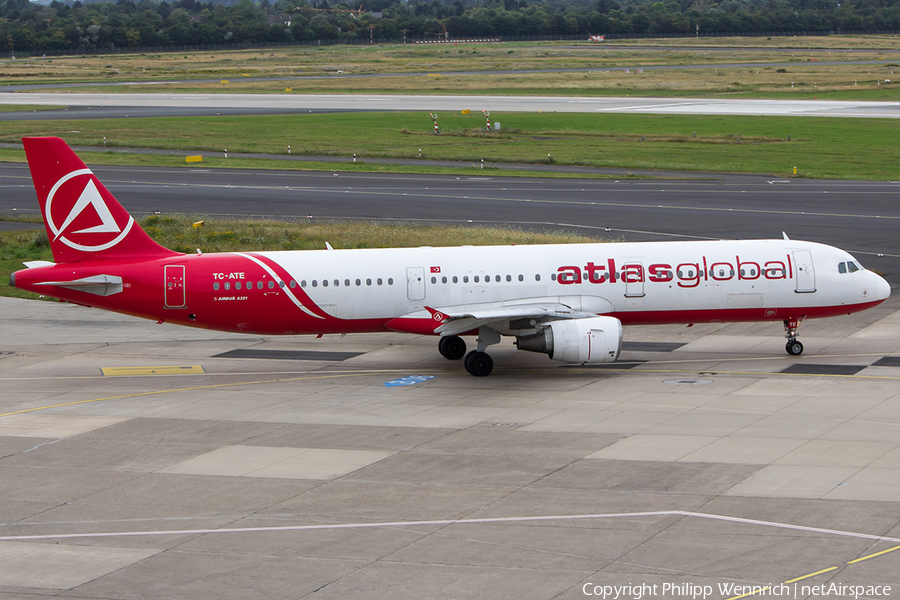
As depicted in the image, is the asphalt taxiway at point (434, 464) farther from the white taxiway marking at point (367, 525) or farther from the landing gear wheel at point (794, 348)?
the landing gear wheel at point (794, 348)

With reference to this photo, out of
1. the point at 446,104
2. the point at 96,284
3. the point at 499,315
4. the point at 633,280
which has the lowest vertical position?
the point at 499,315

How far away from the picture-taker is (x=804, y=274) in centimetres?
3838

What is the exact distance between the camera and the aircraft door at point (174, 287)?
36.5 meters

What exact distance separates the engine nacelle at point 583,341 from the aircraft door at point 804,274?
792 centimetres

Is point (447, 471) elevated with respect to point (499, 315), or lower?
lower

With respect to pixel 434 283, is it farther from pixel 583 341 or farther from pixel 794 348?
pixel 794 348

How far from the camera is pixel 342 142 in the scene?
104m

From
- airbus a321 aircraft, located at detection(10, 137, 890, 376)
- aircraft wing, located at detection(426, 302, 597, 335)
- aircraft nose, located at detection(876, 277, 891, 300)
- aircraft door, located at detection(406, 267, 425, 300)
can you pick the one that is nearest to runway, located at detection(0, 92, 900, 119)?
aircraft nose, located at detection(876, 277, 891, 300)

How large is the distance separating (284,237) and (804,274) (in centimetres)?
2985

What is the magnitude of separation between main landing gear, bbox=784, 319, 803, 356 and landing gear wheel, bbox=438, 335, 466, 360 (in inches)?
485

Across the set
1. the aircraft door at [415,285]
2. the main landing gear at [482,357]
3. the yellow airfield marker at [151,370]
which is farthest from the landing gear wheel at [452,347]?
the yellow airfield marker at [151,370]

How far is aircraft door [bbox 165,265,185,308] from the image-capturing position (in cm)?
3647

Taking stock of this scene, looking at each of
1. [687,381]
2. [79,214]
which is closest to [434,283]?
[687,381]

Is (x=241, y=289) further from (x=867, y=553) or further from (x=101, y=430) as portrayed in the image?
(x=867, y=553)
